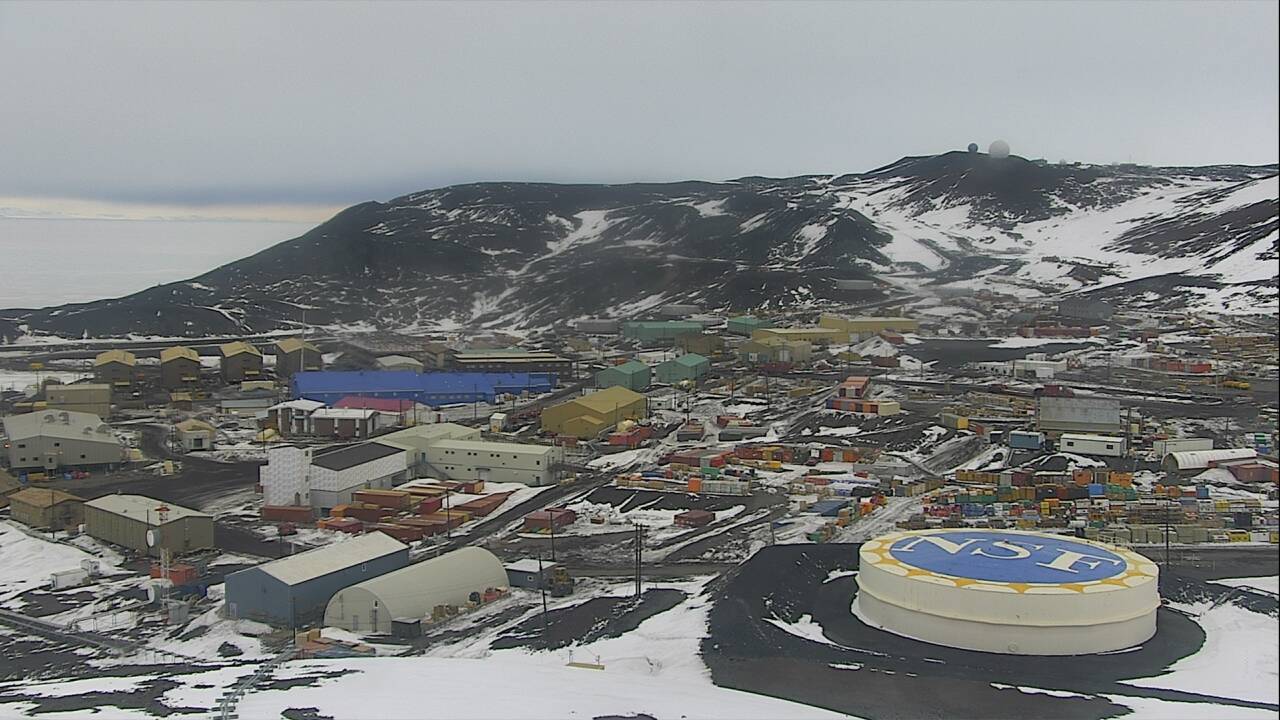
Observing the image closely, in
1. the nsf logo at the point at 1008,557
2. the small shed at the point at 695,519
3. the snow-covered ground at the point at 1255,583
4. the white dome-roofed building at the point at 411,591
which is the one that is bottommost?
the small shed at the point at 695,519

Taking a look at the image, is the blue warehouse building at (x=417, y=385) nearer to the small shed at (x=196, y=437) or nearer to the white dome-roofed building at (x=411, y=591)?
the small shed at (x=196, y=437)

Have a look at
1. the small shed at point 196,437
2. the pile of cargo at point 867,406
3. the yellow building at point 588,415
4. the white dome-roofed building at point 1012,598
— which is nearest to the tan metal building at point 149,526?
the small shed at point 196,437

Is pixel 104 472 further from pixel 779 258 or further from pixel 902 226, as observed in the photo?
pixel 902 226

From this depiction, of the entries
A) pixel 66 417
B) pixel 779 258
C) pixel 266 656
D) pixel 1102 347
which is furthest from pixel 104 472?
pixel 779 258

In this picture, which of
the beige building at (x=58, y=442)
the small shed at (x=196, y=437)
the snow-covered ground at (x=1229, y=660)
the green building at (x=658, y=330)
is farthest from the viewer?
the green building at (x=658, y=330)

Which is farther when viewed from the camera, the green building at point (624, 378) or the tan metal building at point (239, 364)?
the tan metal building at point (239, 364)

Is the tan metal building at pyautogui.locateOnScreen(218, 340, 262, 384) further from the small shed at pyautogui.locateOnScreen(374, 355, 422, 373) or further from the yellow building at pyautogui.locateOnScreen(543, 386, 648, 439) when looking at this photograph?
the yellow building at pyautogui.locateOnScreen(543, 386, 648, 439)

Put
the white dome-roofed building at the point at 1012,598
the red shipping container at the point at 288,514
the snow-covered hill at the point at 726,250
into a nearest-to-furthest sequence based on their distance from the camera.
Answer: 1. the white dome-roofed building at the point at 1012,598
2. the red shipping container at the point at 288,514
3. the snow-covered hill at the point at 726,250
